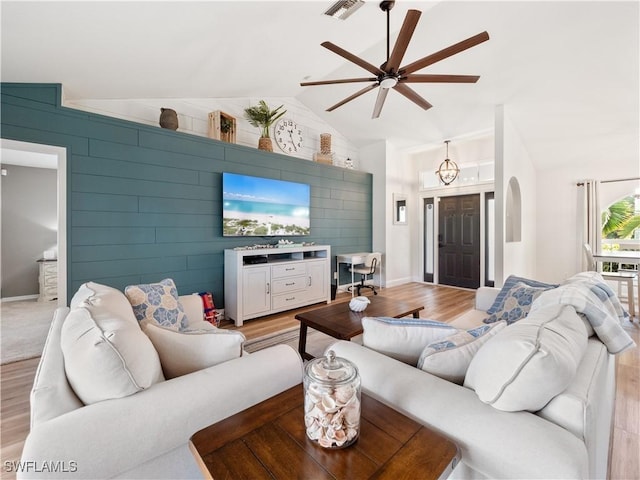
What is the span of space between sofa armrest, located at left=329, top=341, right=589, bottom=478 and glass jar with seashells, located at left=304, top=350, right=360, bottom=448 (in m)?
0.26

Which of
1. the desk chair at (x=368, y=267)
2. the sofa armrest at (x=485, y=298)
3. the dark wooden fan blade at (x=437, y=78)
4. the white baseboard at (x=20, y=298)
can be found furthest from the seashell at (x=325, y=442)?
the white baseboard at (x=20, y=298)

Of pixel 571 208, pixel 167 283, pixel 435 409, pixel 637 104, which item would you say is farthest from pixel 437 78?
pixel 571 208

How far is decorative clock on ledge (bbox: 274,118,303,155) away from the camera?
4684 millimetres

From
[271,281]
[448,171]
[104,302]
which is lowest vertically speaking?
[271,281]

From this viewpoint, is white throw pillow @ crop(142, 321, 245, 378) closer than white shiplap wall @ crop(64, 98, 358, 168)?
Yes

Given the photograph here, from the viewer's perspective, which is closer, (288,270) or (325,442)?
(325,442)

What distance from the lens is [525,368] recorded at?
78 cm

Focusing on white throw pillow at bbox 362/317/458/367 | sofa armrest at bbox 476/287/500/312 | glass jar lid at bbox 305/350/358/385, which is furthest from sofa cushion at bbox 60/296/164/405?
sofa armrest at bbox 476/287/500/312

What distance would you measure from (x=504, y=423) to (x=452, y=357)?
31cm

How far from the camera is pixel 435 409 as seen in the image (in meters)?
0.85

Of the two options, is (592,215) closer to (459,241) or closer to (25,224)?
(459,241)

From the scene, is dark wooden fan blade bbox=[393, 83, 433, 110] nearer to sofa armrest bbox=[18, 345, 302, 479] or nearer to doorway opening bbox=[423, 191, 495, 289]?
sofa armrest bbox=[18, 345, 302, 479]

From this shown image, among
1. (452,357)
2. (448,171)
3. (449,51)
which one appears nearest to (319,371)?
(452,357)

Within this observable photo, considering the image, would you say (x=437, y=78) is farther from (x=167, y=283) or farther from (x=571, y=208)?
(x=571, y=208)
